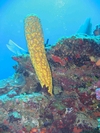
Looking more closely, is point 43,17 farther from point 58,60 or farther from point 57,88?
point 58,60

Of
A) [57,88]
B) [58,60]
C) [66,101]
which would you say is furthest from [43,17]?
[66,101]

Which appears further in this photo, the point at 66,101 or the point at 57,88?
the point at 57,88

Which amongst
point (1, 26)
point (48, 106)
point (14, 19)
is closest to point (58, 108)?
point (48, 106)

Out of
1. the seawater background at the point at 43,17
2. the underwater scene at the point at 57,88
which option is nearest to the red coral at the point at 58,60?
the underwater scene at the point at 57,88

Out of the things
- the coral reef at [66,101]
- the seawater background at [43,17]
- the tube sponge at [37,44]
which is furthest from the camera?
the seawater background at [43,17]

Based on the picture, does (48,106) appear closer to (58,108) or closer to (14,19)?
(58,108)

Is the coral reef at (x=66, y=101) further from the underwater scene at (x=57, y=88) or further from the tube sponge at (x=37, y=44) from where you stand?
the tube sponge at (x=37, y=44)

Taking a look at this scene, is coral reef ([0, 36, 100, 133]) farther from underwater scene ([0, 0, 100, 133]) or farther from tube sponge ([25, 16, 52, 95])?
tube sponge ([25, 16, 52, 95])

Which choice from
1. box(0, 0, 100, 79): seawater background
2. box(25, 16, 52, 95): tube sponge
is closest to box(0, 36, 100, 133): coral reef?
box(25, 16, 52, 95): tube sponge

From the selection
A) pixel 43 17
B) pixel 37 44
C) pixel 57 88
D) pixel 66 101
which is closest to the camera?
pixel 66 101

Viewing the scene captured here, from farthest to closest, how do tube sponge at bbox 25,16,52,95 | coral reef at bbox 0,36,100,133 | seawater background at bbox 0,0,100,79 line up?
seawater background at bbox 0,0,100,79, tube sponge at bbox 25,16,52,95, coral reef at bbox 0,36,100,133

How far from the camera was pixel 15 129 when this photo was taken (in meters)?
3.88

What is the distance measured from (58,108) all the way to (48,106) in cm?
24

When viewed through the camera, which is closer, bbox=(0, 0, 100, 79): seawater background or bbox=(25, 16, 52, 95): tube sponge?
bbox=(25, 16, 52, 95): tube sponge
